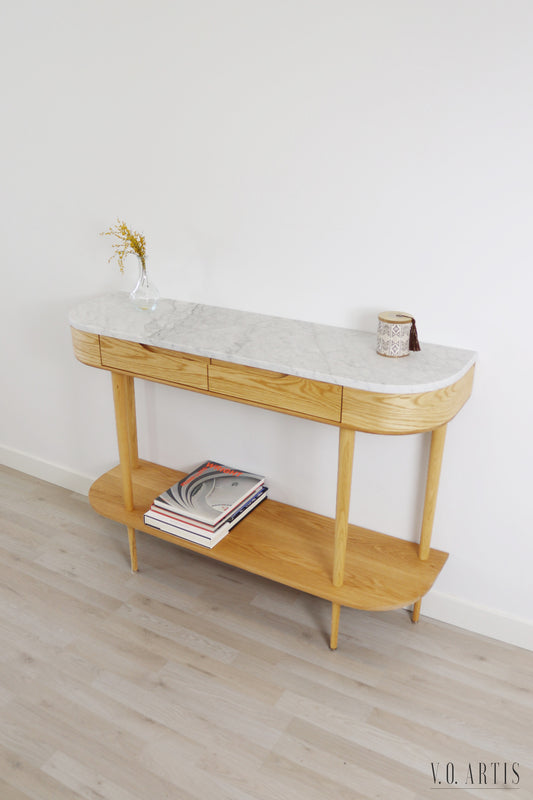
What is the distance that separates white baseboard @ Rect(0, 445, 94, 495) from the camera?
2.76m

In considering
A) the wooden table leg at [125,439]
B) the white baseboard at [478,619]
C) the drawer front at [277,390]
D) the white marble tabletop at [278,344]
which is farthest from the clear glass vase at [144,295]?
the white baseboard at [478,619]

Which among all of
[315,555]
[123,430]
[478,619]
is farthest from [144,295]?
[478,619]

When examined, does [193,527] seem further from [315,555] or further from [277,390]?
[277,390]

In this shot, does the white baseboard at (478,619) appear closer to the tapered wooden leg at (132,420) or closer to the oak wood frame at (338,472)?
the oak wood frame at (338,472)

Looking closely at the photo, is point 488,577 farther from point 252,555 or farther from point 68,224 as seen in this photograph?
point 68,224

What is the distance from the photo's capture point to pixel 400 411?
1521 mm

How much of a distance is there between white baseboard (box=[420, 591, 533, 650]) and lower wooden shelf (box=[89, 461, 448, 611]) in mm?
181

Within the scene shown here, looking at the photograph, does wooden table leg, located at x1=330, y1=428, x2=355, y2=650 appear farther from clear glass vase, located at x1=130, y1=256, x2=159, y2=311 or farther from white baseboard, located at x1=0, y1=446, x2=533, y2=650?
clear glass vase, located at x1=130, y1=256, x2=159, y2=311

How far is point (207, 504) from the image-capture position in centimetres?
208

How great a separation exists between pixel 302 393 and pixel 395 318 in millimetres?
306

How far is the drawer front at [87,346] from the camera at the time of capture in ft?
6.44

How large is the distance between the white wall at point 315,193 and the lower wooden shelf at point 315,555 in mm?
78

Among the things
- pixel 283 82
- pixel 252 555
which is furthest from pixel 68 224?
pixel 252 555

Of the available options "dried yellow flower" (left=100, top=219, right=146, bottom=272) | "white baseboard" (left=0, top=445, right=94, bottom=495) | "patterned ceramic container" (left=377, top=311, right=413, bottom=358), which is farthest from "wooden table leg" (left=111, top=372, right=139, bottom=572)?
"patterned ceramic container" (left=377, top=311, right=413, bottom=358)
